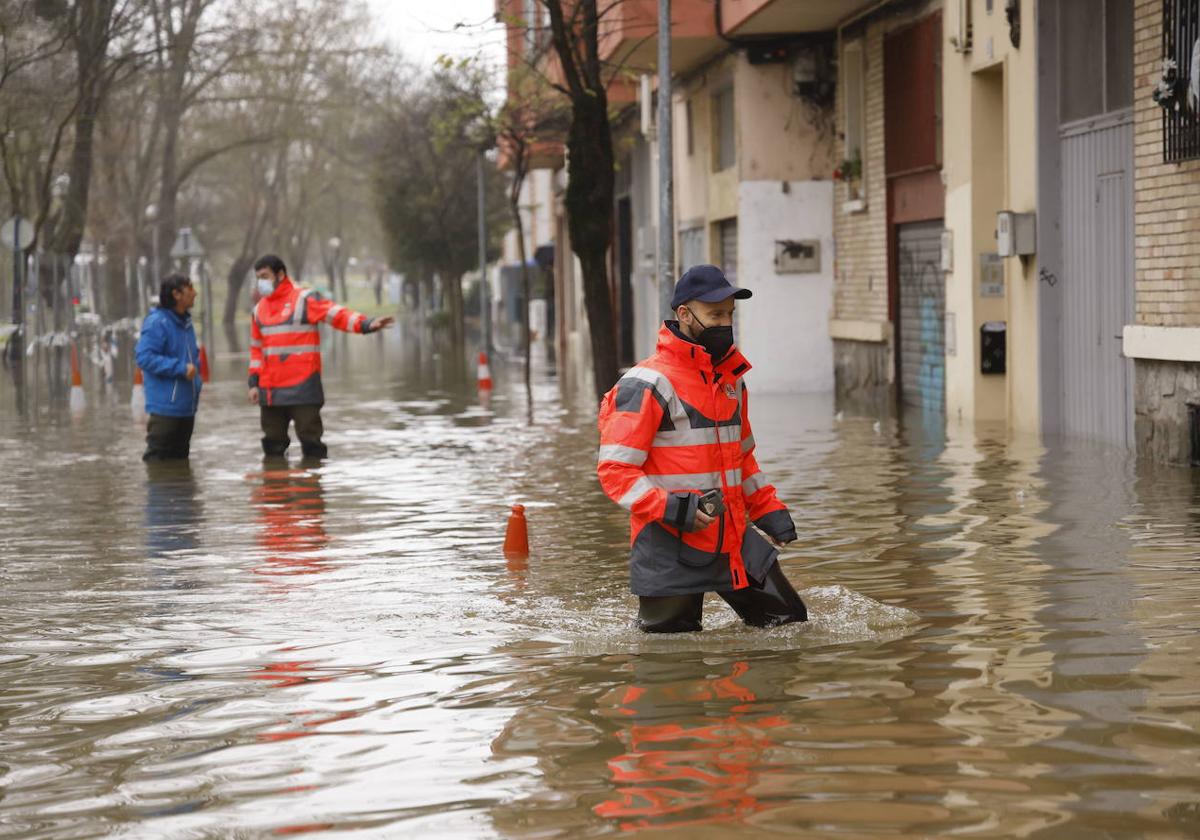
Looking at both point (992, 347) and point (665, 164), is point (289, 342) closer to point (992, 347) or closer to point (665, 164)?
point (665, 164)

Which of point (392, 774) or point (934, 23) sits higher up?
point (934, 23)

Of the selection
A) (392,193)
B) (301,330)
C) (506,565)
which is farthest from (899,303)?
(392,193)

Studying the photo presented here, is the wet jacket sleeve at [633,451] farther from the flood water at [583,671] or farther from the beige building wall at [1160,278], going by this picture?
the beige building wall at [1160,278]

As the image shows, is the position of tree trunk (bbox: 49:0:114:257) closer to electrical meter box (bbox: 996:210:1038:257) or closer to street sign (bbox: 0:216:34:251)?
street sign (bbox: 0:216:34:251)

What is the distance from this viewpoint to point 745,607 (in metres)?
8.04

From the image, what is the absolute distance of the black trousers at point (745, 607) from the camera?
25.9 ft

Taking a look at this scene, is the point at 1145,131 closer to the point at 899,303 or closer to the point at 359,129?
the point at 899,303

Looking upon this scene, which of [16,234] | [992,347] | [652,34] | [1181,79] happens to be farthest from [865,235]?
[16,234]

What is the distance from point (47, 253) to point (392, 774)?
38.0 metres

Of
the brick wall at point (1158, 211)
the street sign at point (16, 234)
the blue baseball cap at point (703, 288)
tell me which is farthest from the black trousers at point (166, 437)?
the street sign at point (16, 234)

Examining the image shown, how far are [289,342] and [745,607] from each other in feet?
33.6

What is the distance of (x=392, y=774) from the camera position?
607 cm

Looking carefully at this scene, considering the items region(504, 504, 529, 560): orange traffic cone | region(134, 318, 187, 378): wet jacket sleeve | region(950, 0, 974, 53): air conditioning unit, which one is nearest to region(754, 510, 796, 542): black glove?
region(504, 504, 529, 560): orange traffic cone

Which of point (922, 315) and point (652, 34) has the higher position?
→ point (652, 34)
